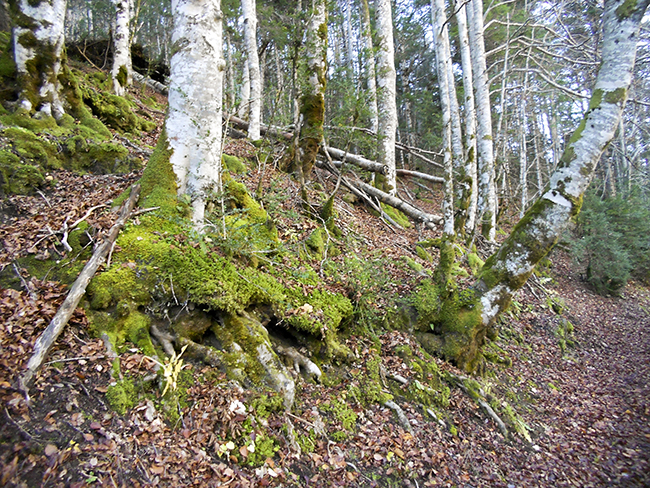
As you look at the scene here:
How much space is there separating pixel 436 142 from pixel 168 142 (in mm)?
16842

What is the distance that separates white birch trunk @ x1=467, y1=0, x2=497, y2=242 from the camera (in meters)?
9.86

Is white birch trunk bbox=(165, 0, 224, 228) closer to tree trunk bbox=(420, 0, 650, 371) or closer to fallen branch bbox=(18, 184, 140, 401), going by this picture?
fallen branch bbox=(18, 184, 140, 401)

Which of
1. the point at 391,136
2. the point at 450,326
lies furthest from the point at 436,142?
the point at 450,326

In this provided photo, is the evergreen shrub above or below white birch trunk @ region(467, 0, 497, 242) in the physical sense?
below

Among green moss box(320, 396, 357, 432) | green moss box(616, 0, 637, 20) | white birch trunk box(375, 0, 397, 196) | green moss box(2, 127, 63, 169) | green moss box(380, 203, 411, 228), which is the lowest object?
green moss box(320, 396, 357, 432)

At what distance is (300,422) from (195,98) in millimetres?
4218

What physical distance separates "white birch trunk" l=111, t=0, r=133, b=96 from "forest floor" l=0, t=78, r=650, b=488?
6.82 metres

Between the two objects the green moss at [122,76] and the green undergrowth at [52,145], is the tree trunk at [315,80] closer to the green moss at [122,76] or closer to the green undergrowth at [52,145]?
the green undergrowth at [52,145]

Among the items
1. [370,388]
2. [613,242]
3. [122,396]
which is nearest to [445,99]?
[370,388]

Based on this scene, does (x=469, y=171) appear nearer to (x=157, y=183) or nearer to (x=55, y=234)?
(x=157, y=183)

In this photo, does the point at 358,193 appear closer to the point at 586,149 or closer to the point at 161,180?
the point at 586,149

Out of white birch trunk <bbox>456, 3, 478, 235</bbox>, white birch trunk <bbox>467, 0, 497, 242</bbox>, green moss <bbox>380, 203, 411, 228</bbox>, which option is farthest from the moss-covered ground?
white birch trunk <bbox>467, 0, 497, 242</bbox>

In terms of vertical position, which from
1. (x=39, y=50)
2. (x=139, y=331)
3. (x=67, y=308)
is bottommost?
(x=139, y=331)

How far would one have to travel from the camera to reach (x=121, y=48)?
10.2 m
